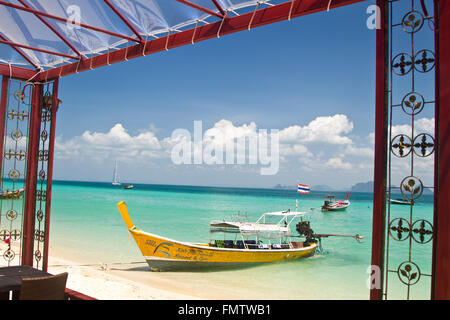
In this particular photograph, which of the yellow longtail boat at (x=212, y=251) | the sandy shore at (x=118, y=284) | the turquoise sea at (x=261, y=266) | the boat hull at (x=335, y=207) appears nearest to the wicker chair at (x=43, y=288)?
the turquoise sea at (x=261, y=266)

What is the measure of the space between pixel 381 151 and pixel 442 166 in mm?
323

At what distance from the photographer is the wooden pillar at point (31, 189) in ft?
13.9

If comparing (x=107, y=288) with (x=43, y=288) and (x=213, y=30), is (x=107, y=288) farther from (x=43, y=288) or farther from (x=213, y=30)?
(x=213, y=30)

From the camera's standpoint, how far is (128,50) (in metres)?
3.49

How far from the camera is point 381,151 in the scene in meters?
2.04

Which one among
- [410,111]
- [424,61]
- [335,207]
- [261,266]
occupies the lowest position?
[335,207]

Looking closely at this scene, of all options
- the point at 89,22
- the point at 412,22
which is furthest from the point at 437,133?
the point at 89,22

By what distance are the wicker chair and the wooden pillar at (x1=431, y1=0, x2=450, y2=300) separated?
225cm

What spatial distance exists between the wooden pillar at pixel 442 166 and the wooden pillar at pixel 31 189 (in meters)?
4.14

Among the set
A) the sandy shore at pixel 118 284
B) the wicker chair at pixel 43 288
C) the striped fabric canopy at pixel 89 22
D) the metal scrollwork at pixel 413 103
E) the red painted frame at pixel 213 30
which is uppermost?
the striped fabric canopy at pixel 89 22

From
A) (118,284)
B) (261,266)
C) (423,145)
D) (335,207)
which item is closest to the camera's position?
(423,145)

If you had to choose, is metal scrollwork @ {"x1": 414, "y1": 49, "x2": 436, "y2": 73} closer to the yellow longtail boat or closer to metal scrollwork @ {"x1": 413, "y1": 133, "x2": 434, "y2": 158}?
metal scrollwork @ {"x1": 413, "y1": 133, "x2": 434, "y2": 158}

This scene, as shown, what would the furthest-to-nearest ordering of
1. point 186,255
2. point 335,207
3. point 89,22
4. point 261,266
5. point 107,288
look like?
point 335,207
point 261,266
point 186,255
point 107,288
point 89,22

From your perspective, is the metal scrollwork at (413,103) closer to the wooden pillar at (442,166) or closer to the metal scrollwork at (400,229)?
the wooden pillar at (442,166)
